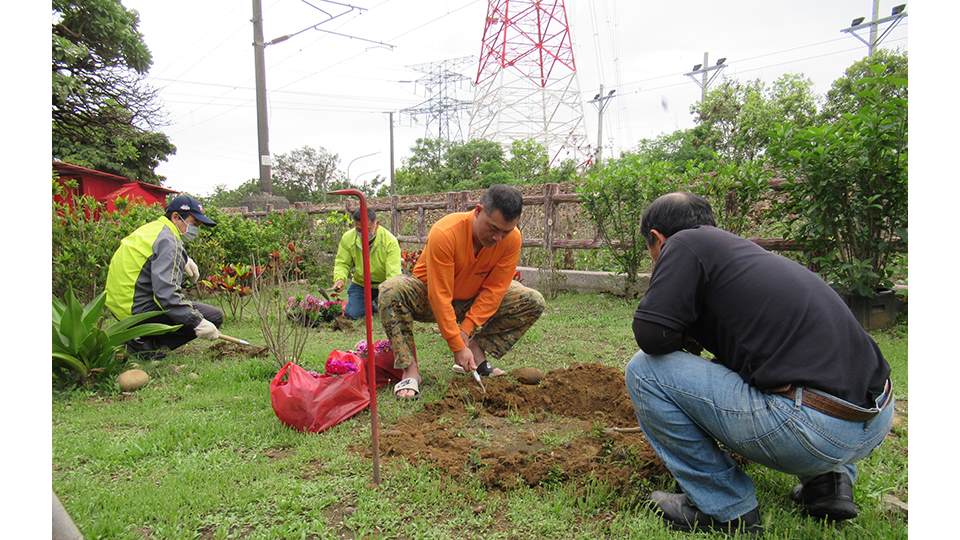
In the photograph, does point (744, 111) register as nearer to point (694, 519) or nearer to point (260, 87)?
point (260, 87)

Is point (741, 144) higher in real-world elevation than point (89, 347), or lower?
higher

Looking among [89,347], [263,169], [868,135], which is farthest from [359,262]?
[263,169]

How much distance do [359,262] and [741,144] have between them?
17.7m

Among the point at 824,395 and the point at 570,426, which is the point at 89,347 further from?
the point at 824,395

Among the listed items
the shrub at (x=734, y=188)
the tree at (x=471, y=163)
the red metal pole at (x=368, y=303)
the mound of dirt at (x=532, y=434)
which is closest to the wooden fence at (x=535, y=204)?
the shrub at (x=734, y=188)

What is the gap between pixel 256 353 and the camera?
502 cm

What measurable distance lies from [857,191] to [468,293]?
3.91 m

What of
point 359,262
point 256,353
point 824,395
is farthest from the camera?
point 359,262

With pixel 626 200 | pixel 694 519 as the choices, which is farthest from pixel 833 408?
pixel 626 200

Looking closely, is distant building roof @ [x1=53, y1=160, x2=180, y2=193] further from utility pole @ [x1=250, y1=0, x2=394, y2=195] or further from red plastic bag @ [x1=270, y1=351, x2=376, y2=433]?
red plastic bag @ [x1=270, y1=351, x2=376, y2=433]

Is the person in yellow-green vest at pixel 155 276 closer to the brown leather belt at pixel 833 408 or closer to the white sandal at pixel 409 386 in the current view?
the white sandal at pixel 409 386

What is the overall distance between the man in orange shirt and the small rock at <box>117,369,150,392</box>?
1.91 m

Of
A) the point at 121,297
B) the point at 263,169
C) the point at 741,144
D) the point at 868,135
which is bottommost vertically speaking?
the point at 121,297

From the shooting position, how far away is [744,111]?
20250 mm
